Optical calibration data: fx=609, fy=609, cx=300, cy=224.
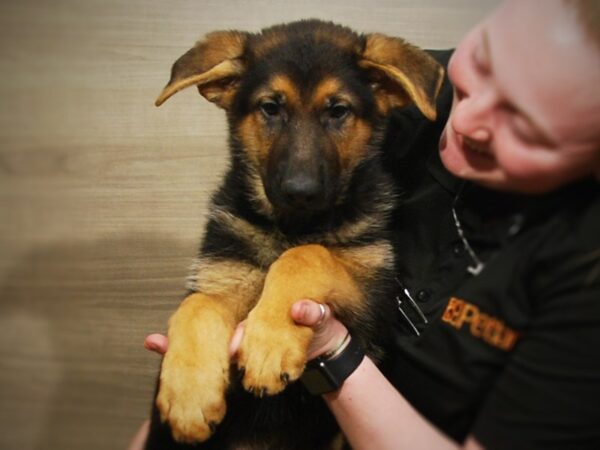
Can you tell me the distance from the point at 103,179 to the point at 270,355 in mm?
1342

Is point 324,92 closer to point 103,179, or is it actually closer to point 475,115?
point 475,115

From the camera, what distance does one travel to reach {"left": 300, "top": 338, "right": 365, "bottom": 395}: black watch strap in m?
1.32

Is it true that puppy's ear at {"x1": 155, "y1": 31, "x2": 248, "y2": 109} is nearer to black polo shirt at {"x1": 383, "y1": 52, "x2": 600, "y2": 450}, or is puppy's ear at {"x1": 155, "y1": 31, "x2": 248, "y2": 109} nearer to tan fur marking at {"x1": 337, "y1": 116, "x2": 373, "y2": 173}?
tan fur marking at {"x1": 337, "y1": 116, "x2": 373, "y2": 173}

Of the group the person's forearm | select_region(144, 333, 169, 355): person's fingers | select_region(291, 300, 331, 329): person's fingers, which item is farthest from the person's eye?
select_region(144, 333, 169, 355): person's fingers

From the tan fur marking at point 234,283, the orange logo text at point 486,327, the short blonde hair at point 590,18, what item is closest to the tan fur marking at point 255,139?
the tan fur marking at point 234,283

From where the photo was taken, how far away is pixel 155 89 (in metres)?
2.17

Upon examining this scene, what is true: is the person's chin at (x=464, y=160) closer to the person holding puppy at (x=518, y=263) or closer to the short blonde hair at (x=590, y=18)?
the person holding puppy at (x=518, y=263)

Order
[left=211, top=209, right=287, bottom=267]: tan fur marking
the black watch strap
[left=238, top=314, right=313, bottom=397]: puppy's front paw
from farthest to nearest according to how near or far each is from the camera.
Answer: [left=211, top=209, right=287, bottom=267]: tan fur marking → the black watch strap → [left=238, top=314, right=313, bottom=397]: puppy's front paw

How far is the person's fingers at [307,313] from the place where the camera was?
3.98 feet

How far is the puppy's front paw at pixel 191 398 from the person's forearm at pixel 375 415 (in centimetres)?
26

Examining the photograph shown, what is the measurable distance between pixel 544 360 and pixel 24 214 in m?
2.07

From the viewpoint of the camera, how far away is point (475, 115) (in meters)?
1.12

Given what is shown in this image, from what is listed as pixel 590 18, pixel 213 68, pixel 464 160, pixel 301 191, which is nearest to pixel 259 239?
pixel 301 191

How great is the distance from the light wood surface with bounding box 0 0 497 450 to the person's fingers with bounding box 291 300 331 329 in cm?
96
